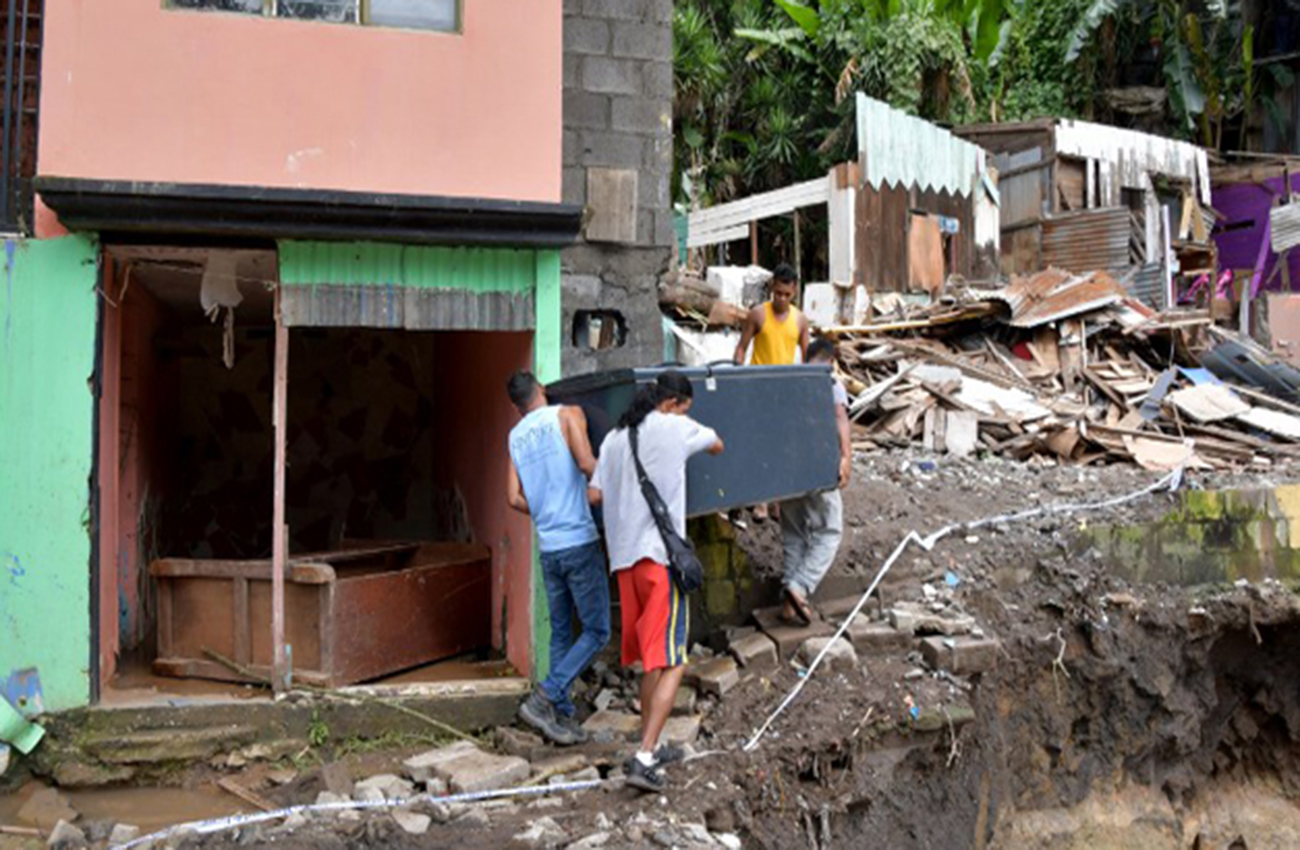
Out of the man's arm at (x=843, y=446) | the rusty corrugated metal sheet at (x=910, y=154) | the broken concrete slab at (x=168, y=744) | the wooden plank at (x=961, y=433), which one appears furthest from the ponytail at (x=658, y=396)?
the rusty corrugated metal sheet at (x=910, y=154)

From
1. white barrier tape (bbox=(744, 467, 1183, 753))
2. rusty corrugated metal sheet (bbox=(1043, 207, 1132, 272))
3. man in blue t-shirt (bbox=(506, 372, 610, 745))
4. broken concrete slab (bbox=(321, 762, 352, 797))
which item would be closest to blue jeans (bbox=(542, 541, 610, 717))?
man in blue t-shirt (bbox=(506, 372, 610, 745))

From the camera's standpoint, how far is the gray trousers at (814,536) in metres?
7.18

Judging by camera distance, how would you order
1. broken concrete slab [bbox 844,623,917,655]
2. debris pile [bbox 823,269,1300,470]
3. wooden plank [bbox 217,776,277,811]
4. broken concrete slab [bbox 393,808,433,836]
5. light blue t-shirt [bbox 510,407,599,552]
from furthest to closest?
debris pile [bbox 823,269,1300,470] → broken concrete slab [bbox 844,623,917,655] → light blue t-shirt [bbox 510,407,599,552] → wooden plank [bbox 217,776,277,811] → broken concrete slab [bbox 393,808,433,836]

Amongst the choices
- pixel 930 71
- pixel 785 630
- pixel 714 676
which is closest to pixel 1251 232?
pixel 930 71

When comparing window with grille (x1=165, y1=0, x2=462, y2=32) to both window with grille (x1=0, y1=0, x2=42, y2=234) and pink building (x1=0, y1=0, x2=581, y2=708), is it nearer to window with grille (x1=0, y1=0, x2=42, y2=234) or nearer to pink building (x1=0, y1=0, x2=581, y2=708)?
pink building (x1=0, y1=0, x2=581, y2=708)

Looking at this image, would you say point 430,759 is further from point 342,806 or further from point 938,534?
point 938,534

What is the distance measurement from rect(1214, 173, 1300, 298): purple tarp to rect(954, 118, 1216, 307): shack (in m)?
2.59

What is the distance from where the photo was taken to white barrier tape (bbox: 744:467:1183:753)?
21.4ft

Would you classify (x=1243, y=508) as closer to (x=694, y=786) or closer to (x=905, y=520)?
(x=905, y=520)

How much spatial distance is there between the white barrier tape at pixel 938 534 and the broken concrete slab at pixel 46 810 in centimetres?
350

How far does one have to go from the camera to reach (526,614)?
6.89 meters

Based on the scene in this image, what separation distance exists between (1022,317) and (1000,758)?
6464 mm

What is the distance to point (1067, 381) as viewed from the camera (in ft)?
40.6

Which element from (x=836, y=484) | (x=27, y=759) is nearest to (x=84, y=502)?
(x=27, y=759)
